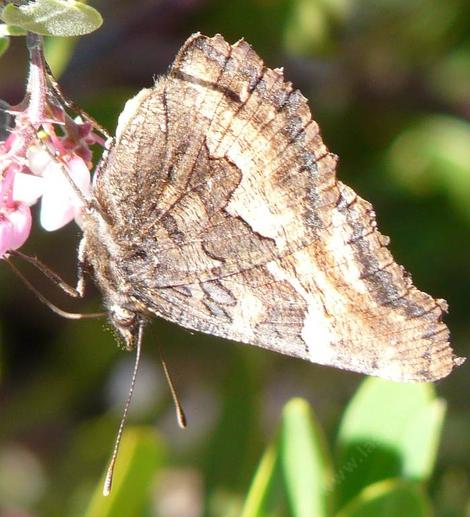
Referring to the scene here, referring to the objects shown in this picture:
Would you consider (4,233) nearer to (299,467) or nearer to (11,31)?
(11,31)

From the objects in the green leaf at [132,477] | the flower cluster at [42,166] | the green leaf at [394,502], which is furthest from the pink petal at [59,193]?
the green leaf at [394,502]

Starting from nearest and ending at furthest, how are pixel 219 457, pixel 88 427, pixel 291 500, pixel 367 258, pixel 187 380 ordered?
pixel 367 258 → pixel 291 500 → pixel 219 457 → pixel 88 427 → pixel 187 380

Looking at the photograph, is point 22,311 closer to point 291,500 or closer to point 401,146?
point 401,146

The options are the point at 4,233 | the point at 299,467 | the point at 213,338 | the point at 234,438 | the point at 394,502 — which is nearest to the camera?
the point at 4,233

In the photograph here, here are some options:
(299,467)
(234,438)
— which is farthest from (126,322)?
(234,438)

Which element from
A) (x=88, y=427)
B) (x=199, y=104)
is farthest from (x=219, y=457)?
(x=199, y=104)

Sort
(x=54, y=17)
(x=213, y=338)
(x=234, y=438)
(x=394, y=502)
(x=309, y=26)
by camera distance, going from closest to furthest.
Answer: (x=54, y=17), (x=394, y=502), (x=234, y=438), (x=309, y=26), (x=213, y=338)
